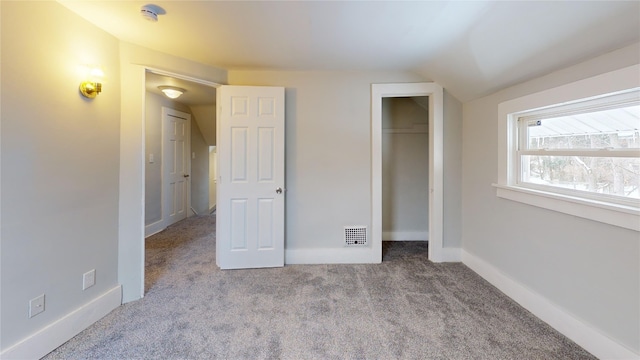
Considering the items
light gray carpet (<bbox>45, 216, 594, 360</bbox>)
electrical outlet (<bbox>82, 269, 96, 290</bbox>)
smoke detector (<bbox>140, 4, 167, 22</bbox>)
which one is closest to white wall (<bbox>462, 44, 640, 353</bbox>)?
light gray carpet (<bbox>45, 216, 594, 360</bbox>)

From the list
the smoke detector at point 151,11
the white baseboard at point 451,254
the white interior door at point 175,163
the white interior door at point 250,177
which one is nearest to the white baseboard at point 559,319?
the white baseboard at point 451,254

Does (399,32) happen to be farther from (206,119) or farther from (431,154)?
(206,119)

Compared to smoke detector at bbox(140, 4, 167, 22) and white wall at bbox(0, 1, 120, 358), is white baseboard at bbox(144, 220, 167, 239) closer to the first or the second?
white wall at bbox(0, 1, 120, 358)

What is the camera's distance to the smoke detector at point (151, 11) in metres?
1.77

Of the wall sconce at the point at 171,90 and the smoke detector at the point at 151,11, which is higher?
the wall sconce at the point at 171,90

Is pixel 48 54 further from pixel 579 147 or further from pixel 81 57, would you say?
pixel 579 147

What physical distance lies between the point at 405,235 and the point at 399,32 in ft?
9.27

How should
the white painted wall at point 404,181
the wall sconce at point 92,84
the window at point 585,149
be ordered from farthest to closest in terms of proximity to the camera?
the white painted wall at point 404,181, the wall sconce at point 92,84, the window at point 585,149

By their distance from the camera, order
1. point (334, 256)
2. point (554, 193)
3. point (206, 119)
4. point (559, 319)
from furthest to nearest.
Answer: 1. point (206, 119)
2. point (334, 256)
3. point (554, 193)
4. point (559, 319)

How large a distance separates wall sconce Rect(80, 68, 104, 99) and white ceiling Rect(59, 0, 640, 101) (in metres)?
0.38

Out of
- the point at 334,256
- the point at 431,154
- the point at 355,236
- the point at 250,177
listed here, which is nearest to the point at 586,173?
the point at 431,154

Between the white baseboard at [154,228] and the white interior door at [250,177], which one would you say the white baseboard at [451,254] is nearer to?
the white interior door at [250,177]

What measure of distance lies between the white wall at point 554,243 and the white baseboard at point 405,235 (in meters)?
0.93

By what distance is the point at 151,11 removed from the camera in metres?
1.79
